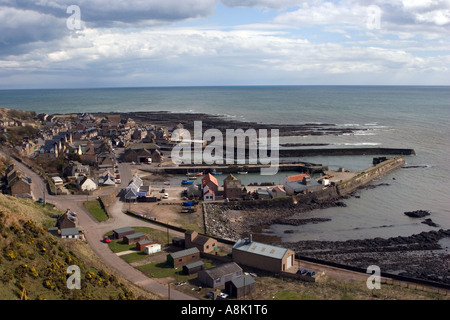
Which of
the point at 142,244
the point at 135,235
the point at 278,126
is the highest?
the point at 278,126

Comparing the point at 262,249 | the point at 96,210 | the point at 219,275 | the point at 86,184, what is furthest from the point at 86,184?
the point at 219,275

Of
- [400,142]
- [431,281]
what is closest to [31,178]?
[431,281]

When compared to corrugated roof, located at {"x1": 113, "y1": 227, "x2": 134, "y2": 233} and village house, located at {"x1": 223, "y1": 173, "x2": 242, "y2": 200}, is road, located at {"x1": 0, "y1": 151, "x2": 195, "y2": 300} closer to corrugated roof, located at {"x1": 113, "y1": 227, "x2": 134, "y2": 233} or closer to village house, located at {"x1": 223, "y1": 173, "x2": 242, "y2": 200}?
corrugated roof, located at {"x1": 113, "y1": 227, "x2": 134, "y2": 233}

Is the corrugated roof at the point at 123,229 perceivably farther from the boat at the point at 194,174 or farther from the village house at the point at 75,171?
the boat at the point at 194,174

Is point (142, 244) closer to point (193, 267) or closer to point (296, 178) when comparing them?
point (193, 267)

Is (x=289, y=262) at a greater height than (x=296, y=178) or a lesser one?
lesser

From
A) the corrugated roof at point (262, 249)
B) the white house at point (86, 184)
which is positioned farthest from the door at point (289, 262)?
the white house at point (86, 184)

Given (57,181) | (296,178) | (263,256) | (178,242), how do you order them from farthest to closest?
1. (296,178)
2. (57,181)
3. (178,242)
4. (263,256)

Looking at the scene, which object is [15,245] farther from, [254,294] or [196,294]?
[254,294]

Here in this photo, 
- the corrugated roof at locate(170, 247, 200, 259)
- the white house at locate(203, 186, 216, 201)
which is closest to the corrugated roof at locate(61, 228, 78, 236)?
the corrugated roof at locate(170, 247, 200, 259)
